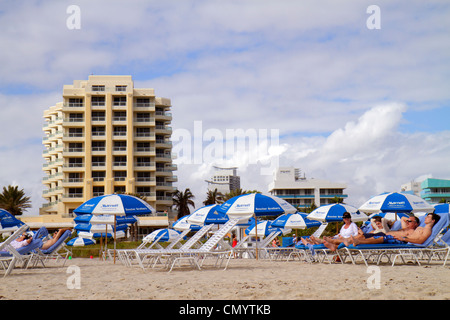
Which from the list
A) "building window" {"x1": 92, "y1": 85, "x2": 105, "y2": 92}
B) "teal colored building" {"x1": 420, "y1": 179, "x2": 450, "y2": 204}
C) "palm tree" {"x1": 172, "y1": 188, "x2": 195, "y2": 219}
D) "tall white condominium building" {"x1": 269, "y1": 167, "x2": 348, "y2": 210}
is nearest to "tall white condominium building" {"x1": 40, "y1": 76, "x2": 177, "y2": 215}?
"building window" {"x1": 92, "y1": 85, "x2": 105, "y2": 92}

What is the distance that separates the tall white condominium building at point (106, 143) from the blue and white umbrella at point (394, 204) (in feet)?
164

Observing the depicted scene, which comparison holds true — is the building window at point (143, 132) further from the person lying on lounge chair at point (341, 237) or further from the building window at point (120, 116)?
the person lying on lounge chair at point (341, 237)

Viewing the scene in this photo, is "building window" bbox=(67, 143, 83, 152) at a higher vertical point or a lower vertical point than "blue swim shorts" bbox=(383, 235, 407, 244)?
higher

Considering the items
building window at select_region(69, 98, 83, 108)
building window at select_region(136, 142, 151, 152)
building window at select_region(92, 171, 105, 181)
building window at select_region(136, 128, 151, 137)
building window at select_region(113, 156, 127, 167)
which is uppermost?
building window at select_region(69, 98, 83, 108)

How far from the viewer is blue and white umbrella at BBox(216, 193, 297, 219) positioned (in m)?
14.3

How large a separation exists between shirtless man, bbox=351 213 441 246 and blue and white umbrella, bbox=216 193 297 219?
3.22m

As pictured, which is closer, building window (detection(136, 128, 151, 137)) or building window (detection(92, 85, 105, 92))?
building window (detection(92, 85, 105, 92))

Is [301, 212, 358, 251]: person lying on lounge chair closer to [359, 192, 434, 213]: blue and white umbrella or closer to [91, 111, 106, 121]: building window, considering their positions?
[359, 192, 434, 213]: blue and white umbrella

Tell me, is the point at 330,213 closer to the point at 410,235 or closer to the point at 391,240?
the point at 391,240

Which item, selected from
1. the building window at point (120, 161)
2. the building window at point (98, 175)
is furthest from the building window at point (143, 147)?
the building window at point (98, 175)

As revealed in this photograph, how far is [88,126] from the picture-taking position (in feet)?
210

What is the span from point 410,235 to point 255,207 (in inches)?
167

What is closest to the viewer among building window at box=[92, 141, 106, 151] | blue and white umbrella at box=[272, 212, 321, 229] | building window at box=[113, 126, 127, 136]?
blue and white umbrella at box=[272, 212, 321, 229]
